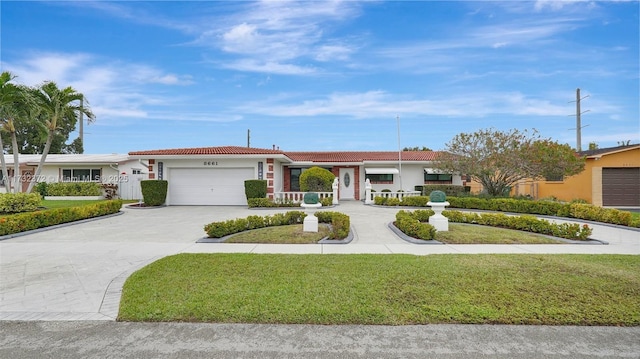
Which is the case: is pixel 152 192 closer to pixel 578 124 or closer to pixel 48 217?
pixel 48 217

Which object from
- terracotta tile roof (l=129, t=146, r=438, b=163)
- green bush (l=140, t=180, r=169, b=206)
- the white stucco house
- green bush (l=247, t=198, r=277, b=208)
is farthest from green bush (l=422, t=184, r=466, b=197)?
green bush (l=140, t=180, r=169, b=206)

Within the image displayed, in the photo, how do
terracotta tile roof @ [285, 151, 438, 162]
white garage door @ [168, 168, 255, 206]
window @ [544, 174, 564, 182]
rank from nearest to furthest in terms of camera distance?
window @ [544, 174, 564, 182], white garage door @ [168, 168, 255, 206], terracotta tile roof @ [285, 151, 438, 162]

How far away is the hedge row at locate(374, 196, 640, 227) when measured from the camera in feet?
35.2

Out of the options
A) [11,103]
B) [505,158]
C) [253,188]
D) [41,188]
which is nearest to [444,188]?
[505,158]

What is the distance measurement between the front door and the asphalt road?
19.9m

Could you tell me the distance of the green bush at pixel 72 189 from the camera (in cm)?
2194

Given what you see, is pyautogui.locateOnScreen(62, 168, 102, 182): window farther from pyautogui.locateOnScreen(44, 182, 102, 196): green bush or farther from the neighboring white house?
pyautogui.locateOnScreen(44, 182, 102, 196): green bush

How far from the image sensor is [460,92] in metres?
17.7

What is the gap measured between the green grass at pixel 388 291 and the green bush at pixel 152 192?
44.6ft

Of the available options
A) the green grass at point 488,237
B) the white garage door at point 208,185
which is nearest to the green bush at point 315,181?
the white garage door at point 208,185

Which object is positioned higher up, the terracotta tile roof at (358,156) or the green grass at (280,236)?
the terracotta tile roof at (358,156)

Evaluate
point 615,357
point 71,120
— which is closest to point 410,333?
point 615,357

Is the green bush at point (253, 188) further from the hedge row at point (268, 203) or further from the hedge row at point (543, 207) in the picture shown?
the hedge row at point (543, 207)

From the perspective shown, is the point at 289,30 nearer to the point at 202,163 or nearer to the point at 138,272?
the point at 202,163
